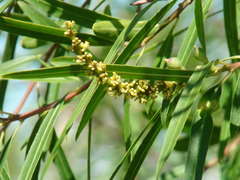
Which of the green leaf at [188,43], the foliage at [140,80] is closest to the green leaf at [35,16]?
the foliage at [140,80]

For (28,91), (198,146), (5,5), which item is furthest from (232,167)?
(28,91)

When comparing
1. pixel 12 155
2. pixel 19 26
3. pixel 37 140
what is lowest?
pixel 12 155

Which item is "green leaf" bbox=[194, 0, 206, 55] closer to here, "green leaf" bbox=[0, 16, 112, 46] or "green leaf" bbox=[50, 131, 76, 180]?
"green leaf" bbox=[0, 16, 112, 46]

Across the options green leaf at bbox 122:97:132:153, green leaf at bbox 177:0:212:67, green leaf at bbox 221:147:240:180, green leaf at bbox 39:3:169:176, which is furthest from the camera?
green leaf at bbox 122:97:132:153

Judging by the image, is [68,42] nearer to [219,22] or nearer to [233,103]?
[233,103]

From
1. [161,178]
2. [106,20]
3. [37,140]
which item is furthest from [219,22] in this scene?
[37,140]

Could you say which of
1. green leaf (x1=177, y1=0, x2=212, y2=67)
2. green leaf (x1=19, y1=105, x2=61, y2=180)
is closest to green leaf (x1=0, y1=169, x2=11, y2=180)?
green leaf (x1=19, y1=105, x2=61, y2=180)
